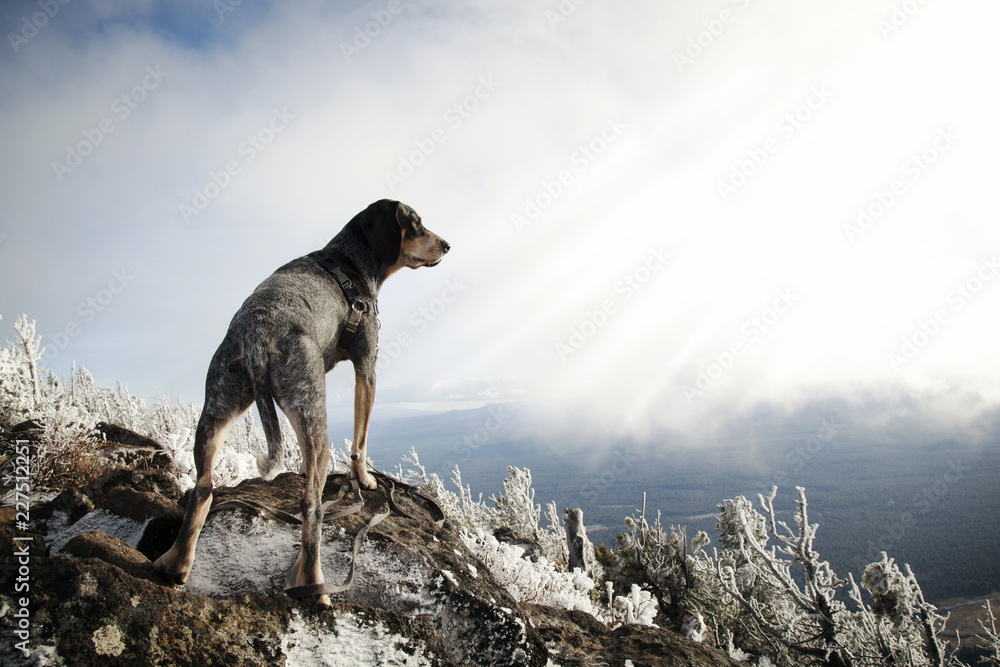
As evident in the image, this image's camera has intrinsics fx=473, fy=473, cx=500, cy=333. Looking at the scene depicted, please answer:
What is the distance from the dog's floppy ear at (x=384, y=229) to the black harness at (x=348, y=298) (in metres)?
0.41

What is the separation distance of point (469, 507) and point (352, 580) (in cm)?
1273

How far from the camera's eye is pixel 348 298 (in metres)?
3.78

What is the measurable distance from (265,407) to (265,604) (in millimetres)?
1110

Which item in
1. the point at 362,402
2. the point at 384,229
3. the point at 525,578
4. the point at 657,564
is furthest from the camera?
the point at 657,564

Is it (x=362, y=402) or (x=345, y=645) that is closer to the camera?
(x=345, y=645)

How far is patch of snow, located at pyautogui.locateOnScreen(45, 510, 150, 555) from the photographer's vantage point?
3.72 metres

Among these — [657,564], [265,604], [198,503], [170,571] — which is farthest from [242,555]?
[657,564]

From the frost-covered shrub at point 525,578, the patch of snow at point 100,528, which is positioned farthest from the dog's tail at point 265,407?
the frost-covered shrub at point 525,578

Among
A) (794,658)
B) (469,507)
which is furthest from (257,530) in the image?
(469,507)

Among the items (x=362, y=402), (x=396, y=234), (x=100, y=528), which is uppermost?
(x=396, y=234)

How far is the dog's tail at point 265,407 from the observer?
294 cm

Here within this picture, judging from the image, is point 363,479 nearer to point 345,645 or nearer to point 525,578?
point 345,645

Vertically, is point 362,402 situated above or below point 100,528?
above

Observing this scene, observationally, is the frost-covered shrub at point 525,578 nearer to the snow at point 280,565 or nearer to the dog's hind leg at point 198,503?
the snow at point 280,565
